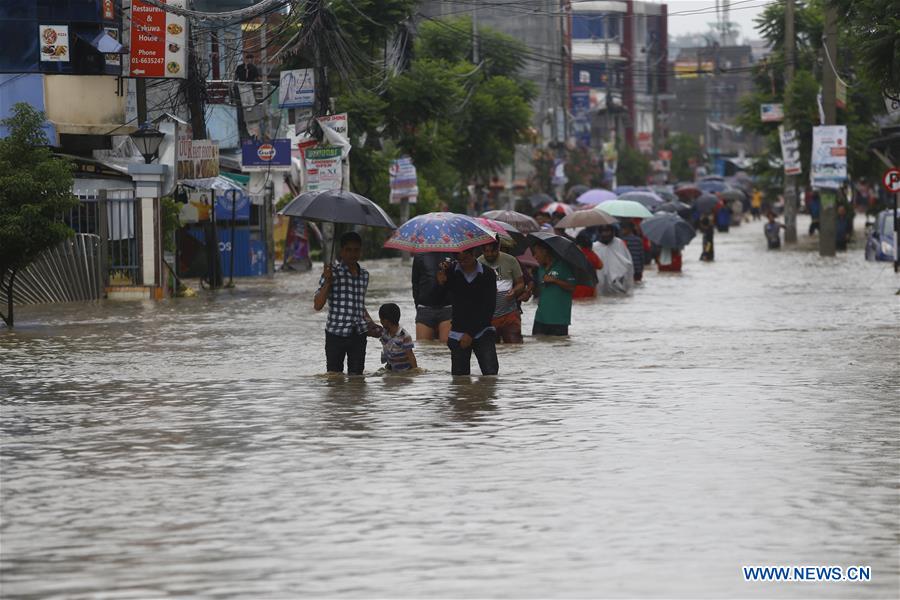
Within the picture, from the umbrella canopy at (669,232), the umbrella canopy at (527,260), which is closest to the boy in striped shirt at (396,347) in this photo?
the umbrella canopy at (527,260)

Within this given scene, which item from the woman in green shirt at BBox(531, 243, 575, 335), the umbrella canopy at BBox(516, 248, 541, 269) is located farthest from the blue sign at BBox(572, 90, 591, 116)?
the woman in green shirt at BBox(531, 243, 575, 335)

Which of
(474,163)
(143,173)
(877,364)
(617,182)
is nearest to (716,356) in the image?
(877,364)

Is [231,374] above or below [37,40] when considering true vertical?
below

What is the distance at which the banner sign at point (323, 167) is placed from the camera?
114 ft

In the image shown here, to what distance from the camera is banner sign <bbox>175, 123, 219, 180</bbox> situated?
107 feet

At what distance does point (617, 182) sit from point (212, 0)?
265 ft

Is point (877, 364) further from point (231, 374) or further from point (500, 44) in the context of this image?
point (500, 44)

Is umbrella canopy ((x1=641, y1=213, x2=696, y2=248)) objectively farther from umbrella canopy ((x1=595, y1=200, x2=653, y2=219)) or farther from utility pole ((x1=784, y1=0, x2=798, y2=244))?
utility pole ((x1=784, y1=0, x2=798, y2=244))

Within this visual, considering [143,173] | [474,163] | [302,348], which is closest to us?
[302,348]

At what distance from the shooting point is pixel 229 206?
39469 millimetres

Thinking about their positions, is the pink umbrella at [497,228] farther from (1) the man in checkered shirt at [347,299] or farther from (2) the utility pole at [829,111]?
(2) the utility pole at [829,111]

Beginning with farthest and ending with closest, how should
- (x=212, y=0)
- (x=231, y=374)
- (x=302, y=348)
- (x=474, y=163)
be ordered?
(x=474, y=163)
(x=212, y=0)
(x=302, y=348)
(x=231, y=374)

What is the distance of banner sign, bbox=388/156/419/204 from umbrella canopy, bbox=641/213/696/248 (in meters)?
6.37

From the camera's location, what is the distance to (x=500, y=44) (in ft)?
218
